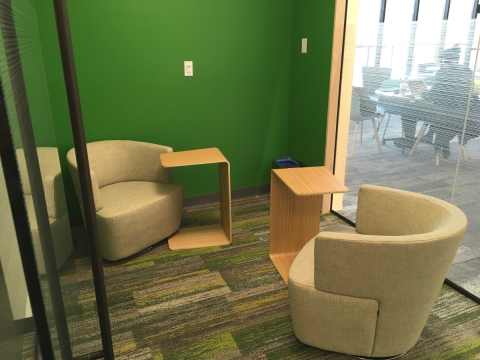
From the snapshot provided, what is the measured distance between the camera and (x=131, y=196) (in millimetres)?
2949

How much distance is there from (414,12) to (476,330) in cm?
199

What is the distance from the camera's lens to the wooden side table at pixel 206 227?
9.71ft

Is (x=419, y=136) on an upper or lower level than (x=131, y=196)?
upper

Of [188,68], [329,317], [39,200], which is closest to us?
[39,200]

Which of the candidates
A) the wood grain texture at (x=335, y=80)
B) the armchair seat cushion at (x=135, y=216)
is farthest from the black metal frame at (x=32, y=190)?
the wood grain texture at (x=335, y=80)

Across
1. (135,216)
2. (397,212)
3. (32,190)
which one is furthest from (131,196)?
(32,190)

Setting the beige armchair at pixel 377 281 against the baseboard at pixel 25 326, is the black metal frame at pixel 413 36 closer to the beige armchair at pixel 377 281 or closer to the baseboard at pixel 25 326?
the beige armchair at pixel 377 281

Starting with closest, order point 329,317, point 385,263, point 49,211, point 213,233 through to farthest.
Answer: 1. point 49,211
2. point 385,263
3. point 329,317
4. point 213,233

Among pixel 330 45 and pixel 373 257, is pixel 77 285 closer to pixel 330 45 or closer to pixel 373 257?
pixel 373 257

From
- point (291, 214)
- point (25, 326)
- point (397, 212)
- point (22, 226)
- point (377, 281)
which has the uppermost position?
point (22, 226)

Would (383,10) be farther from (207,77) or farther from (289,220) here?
(289,220)

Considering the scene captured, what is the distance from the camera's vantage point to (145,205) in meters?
2.84

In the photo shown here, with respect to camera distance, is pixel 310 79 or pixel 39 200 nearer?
pixel 39 200

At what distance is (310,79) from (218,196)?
4.78 feet
